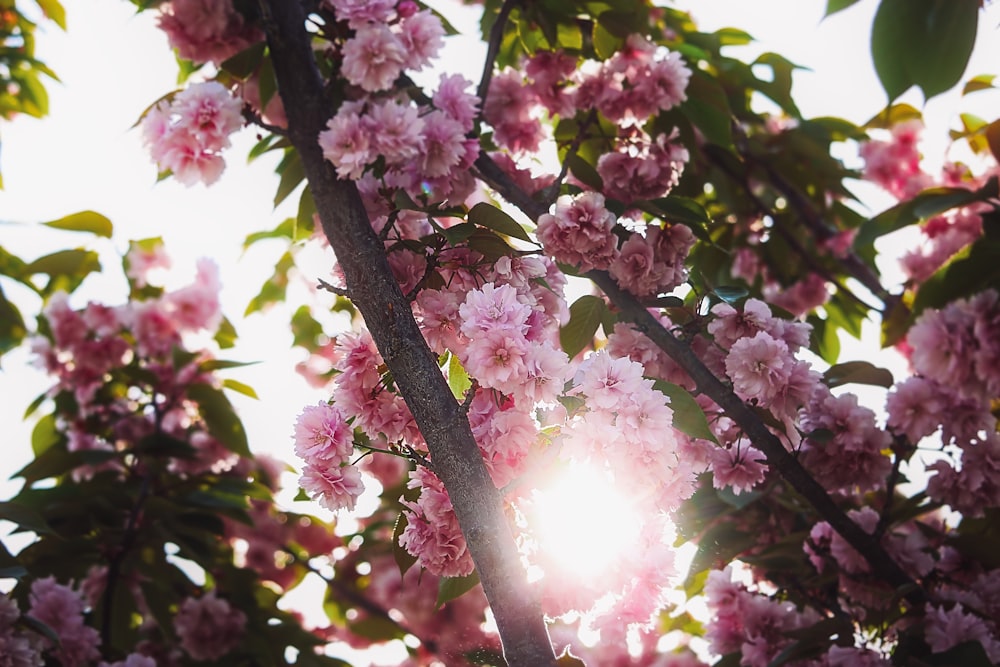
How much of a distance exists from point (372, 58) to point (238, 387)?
1.56 meters

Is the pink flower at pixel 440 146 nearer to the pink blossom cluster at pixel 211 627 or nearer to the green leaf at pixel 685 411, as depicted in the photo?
the green leaf at pixel 685 411

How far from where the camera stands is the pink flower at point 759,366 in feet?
3.76

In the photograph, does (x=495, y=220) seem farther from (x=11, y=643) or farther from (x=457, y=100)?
(x=11, y=643)

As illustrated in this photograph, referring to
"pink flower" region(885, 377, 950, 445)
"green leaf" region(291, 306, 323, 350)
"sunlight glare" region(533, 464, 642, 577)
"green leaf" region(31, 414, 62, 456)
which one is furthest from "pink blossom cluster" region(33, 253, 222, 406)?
"pink flower" region(885, 377, 950, 445)

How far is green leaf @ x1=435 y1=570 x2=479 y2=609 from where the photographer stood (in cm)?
114

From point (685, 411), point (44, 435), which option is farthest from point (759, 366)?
point (44, 435)

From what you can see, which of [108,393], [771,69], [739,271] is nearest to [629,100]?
[771,69]

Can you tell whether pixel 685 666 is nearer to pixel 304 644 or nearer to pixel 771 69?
pixel 304 644

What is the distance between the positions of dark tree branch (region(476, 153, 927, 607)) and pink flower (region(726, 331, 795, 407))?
40mm

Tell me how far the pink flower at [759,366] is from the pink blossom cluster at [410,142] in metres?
0.54

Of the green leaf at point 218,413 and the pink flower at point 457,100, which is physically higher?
the green leaf at point 218,413

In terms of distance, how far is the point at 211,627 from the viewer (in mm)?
2225

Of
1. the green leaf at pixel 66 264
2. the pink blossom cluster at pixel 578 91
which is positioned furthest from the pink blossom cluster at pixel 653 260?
the green leaf at pixel 66 264

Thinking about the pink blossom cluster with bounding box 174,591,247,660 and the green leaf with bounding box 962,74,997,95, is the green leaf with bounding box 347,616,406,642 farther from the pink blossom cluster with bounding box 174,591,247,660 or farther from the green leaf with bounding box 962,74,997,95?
the green leaf with bounding box 962,74,997,95
